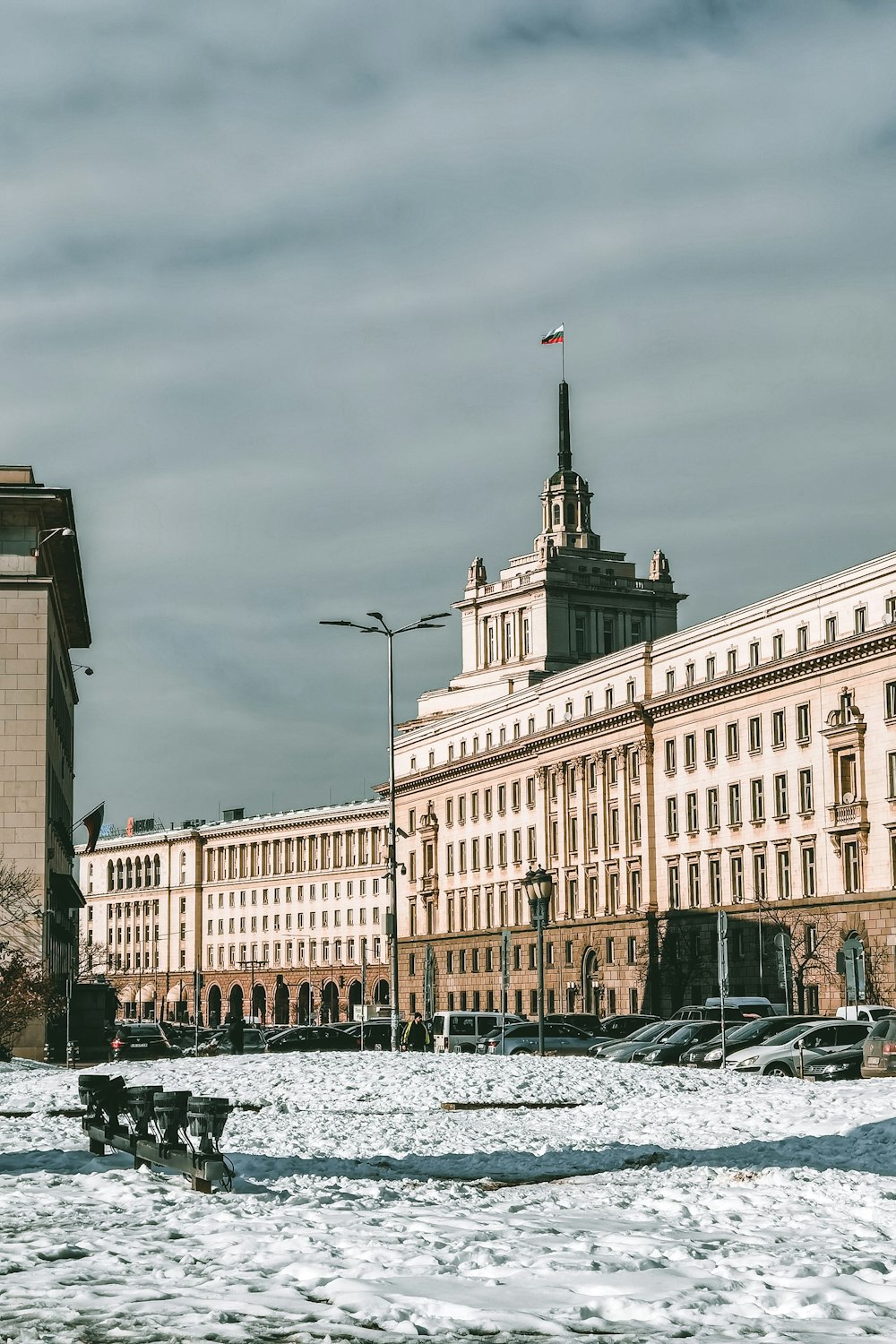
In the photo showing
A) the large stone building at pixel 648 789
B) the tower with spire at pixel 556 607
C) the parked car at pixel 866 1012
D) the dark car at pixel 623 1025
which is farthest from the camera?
the tower with spire at pixel 556 607

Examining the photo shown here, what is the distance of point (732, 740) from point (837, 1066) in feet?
189

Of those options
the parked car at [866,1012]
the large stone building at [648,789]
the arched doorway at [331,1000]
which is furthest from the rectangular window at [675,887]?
the arched doorway at [331,1000]

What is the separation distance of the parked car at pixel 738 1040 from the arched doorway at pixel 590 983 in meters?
61.4

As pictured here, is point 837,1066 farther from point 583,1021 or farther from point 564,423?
point 564,423

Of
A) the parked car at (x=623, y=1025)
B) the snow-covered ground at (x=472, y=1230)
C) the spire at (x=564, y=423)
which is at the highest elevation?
the spire at (x=564, y=423)

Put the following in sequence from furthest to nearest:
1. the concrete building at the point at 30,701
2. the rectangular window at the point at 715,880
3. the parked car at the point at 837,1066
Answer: the rectangular window at the point at 715,880
the concrete building at the point at 30,701
the parked car at the point at 837,1066

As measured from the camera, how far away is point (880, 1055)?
3950 cm

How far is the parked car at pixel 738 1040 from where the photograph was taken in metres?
48.8

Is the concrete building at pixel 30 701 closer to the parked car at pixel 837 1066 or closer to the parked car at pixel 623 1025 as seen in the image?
the parked car at pixel 623 1025

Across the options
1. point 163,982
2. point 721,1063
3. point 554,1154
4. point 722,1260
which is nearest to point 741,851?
point 721,1063

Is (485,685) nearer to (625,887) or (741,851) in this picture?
(625,887)

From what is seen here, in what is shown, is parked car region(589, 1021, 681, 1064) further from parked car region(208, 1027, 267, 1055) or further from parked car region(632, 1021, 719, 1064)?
parked car region(208, 1027, 267, 1055)

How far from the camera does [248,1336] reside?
10102mm

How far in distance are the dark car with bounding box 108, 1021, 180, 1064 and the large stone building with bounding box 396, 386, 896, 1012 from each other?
1576 centimetres
